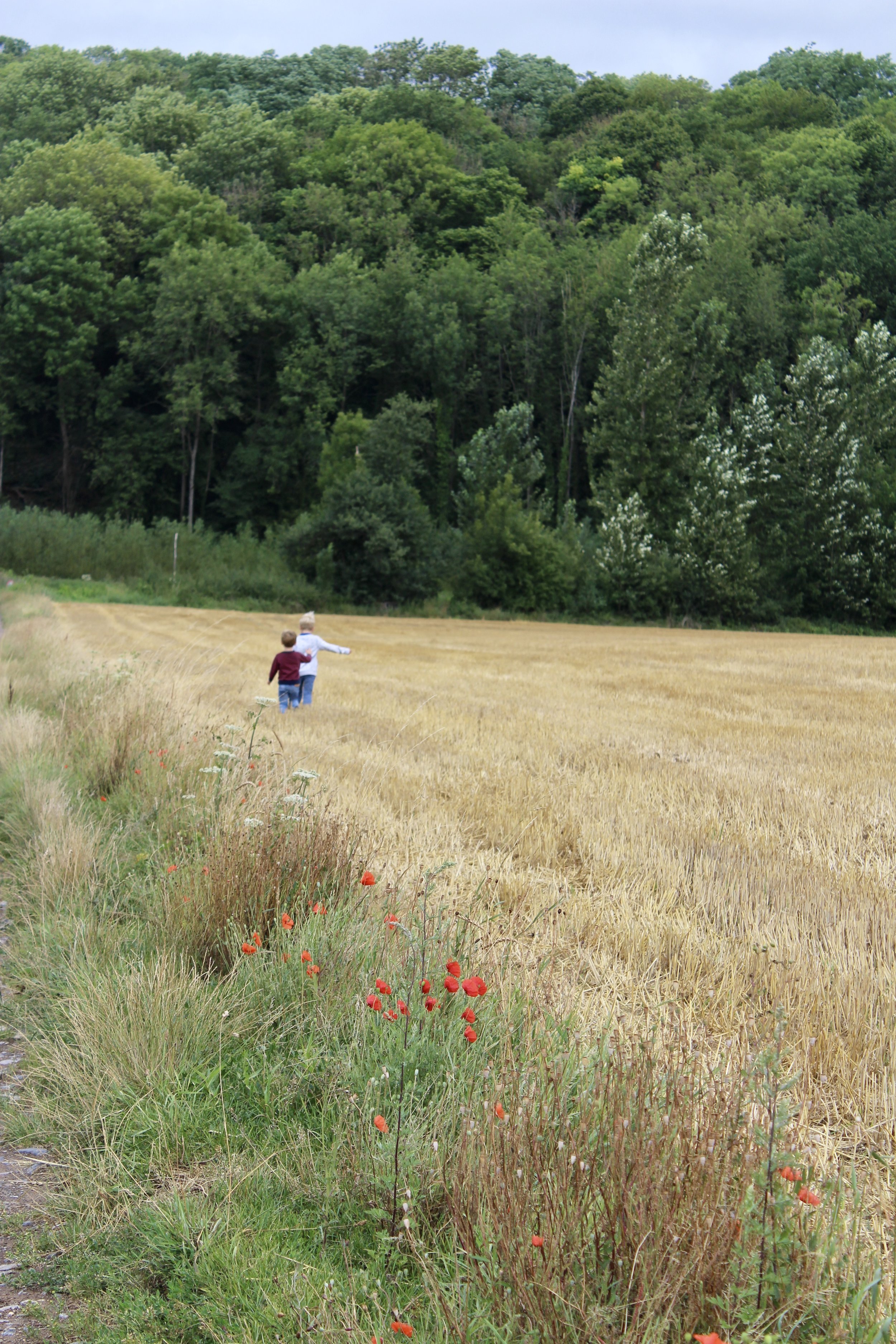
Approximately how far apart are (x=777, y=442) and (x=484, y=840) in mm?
50207

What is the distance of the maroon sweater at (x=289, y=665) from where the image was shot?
1393cm

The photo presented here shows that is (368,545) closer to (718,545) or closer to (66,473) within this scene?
(718,545)

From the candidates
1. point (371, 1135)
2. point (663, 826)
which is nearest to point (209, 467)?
point (663, 826)

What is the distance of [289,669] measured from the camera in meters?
14.0

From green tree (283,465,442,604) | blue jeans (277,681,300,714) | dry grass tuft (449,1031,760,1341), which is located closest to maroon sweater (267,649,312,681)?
blue jeans (277,681,300,714)

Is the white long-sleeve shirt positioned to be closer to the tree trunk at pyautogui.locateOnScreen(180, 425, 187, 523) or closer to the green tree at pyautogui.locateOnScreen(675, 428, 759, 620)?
the green tree at pyautogui.locateOnScreen(675, 428, 759, 620)

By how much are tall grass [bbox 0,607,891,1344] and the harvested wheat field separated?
1.44ft

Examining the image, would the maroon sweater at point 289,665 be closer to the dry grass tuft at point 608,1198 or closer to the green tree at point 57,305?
the dry grass tuft at point 608,1198

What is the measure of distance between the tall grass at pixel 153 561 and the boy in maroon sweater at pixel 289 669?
34.2 meters

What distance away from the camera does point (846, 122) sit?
78125 millimetres

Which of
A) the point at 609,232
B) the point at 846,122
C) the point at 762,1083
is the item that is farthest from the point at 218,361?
the point at 762,1083

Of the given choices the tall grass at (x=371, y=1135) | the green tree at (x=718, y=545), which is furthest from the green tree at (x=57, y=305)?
the tall grass at (x=371, y=1135)

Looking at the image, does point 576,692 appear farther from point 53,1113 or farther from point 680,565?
A: point 680,565

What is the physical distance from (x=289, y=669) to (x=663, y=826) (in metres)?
7.36
